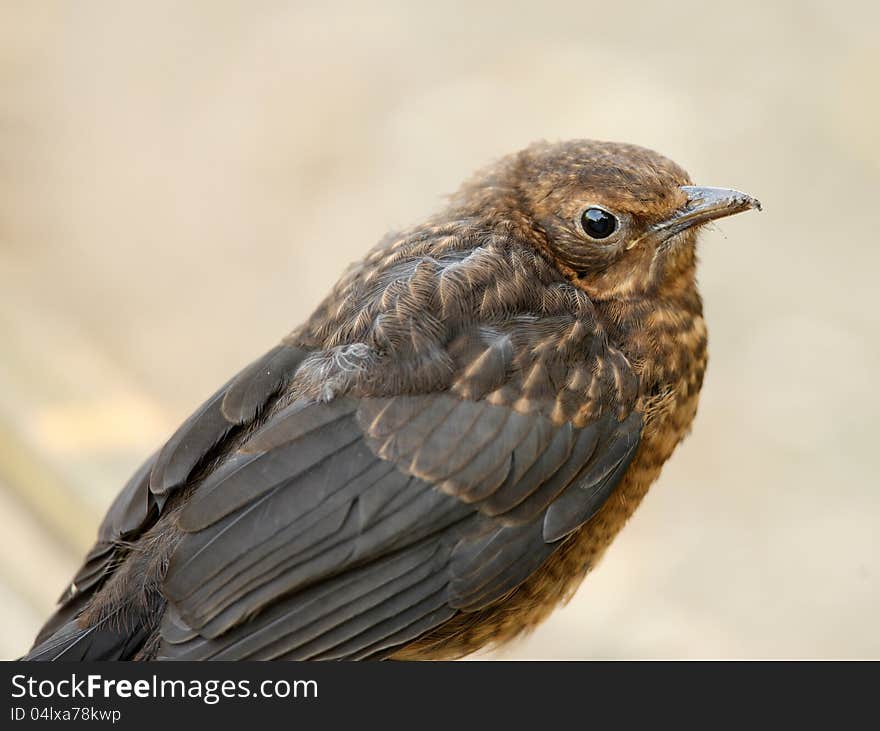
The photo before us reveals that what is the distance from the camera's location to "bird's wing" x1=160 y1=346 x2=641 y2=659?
253 centimetres

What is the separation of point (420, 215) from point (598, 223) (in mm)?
2982

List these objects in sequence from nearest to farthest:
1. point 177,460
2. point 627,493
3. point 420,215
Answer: point 177,460 → point 627,493 → point 420,215

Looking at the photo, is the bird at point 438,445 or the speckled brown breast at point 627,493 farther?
the speckled brown breast at point 627,493

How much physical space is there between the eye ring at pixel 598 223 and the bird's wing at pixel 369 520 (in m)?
0.37

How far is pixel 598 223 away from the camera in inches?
109

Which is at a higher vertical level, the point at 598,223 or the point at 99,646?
the point at 598,223

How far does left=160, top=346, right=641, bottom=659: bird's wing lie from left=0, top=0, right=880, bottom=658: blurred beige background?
2168 millimetres

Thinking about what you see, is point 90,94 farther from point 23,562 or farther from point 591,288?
point 591,288

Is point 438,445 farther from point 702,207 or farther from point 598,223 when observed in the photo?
point 702,207

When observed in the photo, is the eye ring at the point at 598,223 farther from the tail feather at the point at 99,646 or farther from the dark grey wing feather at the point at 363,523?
the tail feather at the point at 99,646

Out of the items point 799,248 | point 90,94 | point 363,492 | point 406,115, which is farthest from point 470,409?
point 90,94

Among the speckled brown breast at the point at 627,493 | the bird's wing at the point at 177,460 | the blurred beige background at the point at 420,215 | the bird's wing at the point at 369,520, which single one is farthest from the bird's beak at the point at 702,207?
the blurred beige background at the point at 420,215

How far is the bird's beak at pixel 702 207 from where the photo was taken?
9.05ft

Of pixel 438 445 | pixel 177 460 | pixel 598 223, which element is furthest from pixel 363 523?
pixel 598 223
